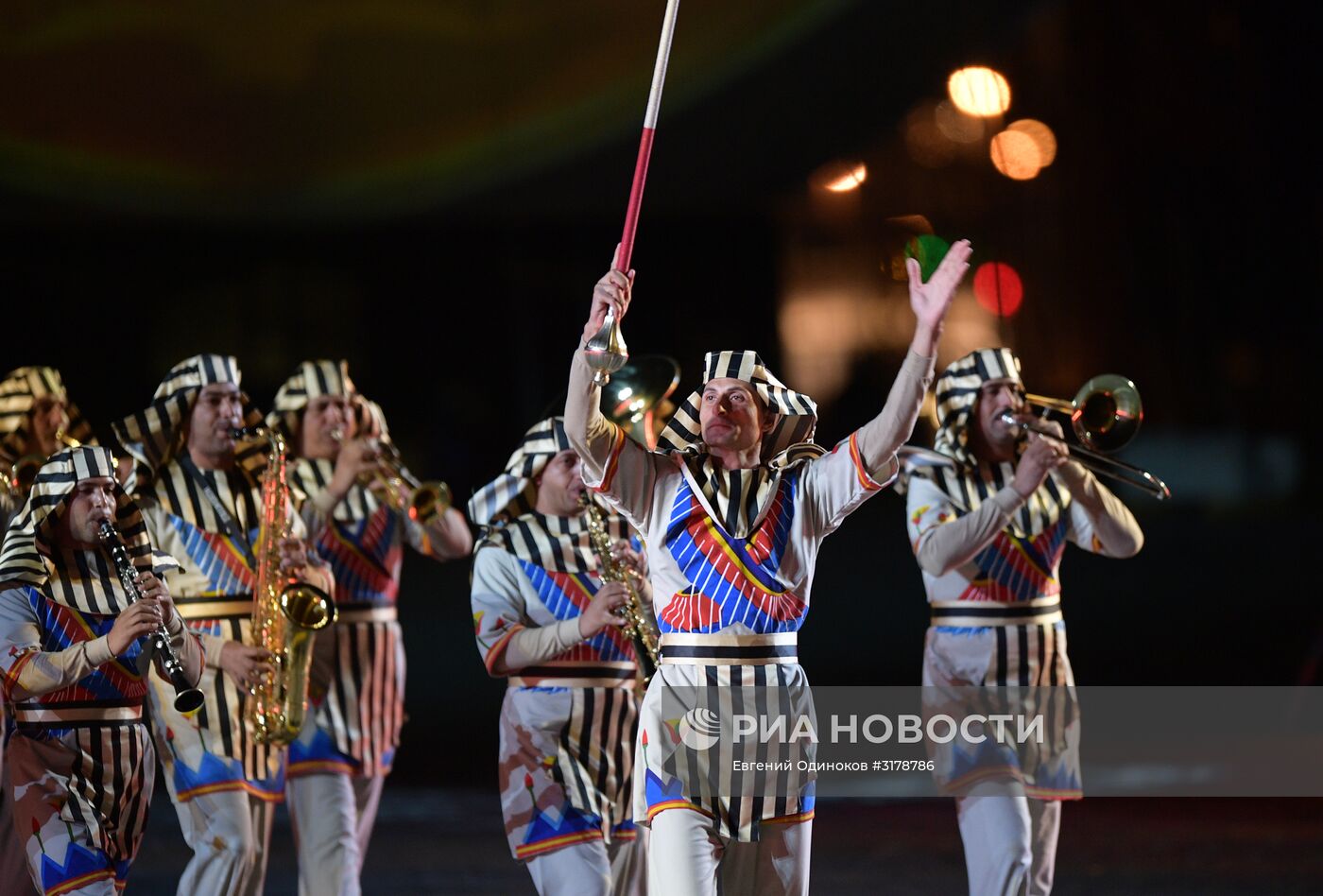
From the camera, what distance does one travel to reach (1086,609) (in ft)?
37.6

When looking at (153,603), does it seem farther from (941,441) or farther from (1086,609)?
(1086,609)

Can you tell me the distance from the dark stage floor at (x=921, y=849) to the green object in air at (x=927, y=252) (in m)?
3.66

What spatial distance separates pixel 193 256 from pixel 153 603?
19.0 feet

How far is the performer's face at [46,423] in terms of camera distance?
23.0 ft

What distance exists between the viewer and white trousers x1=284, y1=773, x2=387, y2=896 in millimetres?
6355

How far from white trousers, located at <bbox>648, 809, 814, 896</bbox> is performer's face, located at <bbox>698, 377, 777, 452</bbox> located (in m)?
0.95

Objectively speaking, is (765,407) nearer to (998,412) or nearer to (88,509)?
(998,412)

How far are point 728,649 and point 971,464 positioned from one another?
81.1 inches

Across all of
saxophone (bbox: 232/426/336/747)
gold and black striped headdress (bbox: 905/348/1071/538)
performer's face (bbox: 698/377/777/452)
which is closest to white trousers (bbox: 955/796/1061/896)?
gold and black striped headdress (bbox: 905/348/1071/538)

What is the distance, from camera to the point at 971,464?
6.31m

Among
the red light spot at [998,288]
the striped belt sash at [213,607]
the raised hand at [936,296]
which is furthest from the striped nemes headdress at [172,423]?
the red light spot at [998,288]

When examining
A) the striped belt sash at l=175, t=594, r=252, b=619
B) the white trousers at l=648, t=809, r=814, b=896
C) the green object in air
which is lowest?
the white trousers at l=648, t=809, r=814, b=896

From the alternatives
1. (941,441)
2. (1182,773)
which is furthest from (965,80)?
(941,441)

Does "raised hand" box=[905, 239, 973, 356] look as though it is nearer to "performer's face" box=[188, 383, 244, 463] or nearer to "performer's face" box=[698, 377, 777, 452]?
"performer's face" box=[698, 377, 777, 452]
